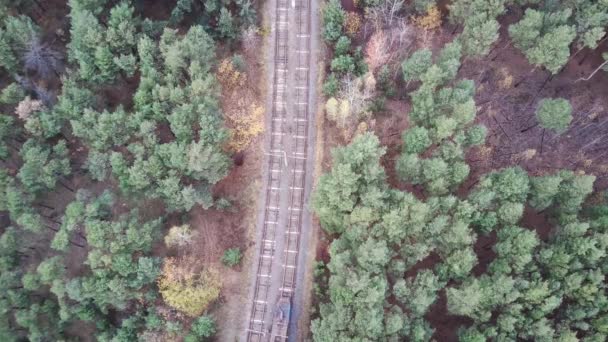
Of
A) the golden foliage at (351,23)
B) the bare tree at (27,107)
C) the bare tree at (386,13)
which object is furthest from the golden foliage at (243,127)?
the bare tree at (27,107)

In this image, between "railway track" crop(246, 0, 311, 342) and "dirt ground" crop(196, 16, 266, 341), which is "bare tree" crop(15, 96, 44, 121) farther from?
"railway track" crop(246, 0, 311, 342)

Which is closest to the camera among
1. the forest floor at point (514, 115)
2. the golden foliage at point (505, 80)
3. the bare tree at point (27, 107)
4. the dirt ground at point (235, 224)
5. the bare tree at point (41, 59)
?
the bare tree at point (27, 107)

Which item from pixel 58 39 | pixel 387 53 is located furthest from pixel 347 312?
pixel 58 39

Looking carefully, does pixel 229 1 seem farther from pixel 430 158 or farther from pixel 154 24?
pixel 430 158

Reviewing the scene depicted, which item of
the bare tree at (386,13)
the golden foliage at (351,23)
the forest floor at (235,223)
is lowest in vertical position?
the forest floor at (235,223)

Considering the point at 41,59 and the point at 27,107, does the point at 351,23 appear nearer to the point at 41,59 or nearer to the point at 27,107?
the point at 41,59

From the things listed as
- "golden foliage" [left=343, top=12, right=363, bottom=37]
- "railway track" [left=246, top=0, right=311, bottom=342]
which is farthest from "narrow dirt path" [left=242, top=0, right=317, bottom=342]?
"golden foliage" [left=343, top=12, right=363, bottom=37]

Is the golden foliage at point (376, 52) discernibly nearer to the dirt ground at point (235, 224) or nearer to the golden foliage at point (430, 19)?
the golden foliage at point (430, 19)
